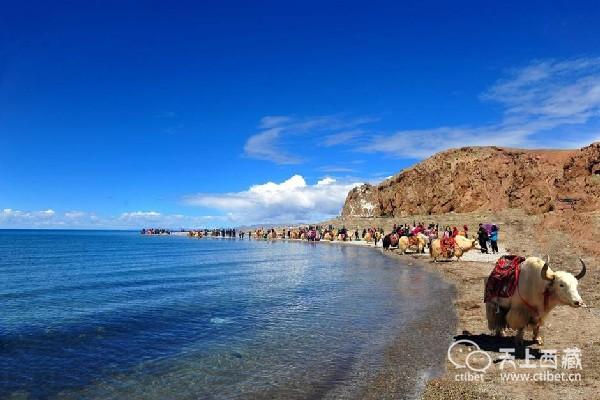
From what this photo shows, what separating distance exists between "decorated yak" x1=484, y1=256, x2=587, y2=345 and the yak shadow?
225mm

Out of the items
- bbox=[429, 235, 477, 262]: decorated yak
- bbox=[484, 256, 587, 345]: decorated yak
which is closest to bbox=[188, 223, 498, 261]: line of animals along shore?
bbox=[429, 235, 477, 262]: decorated yak

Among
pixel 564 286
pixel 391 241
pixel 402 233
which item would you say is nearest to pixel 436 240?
pixel 402 233

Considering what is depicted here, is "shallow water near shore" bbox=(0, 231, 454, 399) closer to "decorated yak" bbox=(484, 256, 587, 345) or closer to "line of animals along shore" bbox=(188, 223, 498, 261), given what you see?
"decorated yak" bbox=(484, 256, 587, 345)

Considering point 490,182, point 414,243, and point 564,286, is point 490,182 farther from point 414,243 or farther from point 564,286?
point 564,286

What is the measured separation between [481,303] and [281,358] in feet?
33.0

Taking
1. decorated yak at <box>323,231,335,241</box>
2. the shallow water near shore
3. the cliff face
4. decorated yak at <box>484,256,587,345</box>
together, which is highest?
the cliff face

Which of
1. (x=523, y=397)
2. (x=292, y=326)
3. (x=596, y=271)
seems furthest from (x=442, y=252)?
(x=523, y=397)

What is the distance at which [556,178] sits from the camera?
92500 millimetres

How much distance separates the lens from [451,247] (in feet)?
118

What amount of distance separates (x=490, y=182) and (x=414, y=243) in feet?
200

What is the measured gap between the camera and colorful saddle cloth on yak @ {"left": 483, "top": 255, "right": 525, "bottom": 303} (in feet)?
38.0

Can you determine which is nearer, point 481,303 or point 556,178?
point 481,303

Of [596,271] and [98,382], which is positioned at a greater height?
[596,271]

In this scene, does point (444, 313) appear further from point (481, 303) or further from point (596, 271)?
point (596, 271)
